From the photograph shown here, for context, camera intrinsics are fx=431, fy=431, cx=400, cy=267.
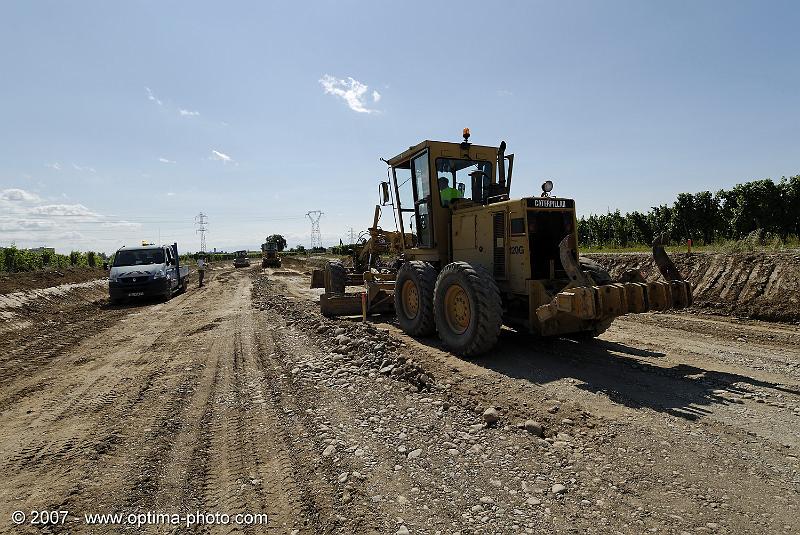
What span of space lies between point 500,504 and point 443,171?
6122 mm

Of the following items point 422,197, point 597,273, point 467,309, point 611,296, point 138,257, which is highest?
point 422,197

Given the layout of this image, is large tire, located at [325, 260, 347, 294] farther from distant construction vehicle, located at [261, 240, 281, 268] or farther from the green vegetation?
distant construction vehicle, located at [261, 240, 281, 268]

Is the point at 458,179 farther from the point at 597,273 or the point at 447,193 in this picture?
the point at 597,273

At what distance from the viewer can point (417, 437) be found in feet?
12.4

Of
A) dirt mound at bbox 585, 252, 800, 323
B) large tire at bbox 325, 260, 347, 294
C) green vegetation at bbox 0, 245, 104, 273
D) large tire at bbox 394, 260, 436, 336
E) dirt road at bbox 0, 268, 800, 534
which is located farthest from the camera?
green vegetation at bbox 0, 245, 104, 273

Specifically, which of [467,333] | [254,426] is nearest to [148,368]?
[254,426]

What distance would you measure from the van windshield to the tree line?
898 inches

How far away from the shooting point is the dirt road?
2717 millimetres

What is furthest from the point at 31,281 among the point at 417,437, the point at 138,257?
the point at 417,437

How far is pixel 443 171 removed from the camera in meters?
7.92

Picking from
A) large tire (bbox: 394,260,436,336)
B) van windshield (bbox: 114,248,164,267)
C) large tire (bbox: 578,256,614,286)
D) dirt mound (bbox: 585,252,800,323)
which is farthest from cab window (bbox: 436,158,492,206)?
van windshield (bbox: 114,248,164,267)

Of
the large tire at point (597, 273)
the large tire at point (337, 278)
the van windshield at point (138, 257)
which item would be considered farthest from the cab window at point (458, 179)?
the van windshield at point (138, 257)

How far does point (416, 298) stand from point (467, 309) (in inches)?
68.0

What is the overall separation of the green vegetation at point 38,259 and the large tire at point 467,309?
29.3m
